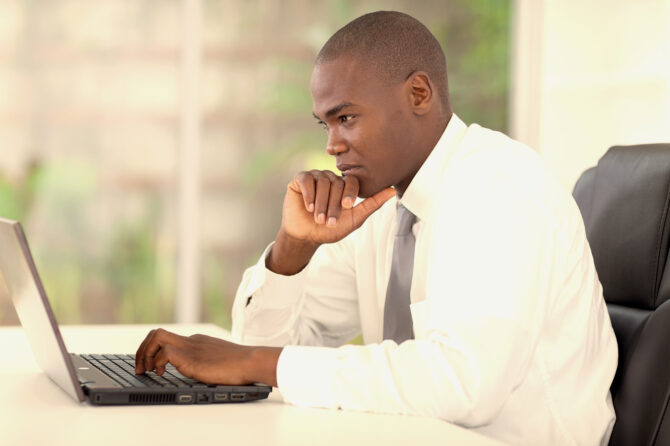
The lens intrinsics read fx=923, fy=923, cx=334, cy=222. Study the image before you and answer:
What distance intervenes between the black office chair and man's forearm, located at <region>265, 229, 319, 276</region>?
0.48m

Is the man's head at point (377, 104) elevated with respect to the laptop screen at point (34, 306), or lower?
elevated

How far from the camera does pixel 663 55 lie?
11.2 feet

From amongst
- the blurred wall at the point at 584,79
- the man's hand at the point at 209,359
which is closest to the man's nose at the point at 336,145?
the man's hand at the point at 209,359

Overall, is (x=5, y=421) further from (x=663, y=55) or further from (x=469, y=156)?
(x=663, y=55)

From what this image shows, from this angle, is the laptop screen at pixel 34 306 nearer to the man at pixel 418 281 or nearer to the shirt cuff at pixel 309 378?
the man at pixel 418 281

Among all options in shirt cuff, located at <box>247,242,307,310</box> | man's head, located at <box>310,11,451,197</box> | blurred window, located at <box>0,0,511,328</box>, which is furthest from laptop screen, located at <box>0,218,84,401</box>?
blurred window, located at <box>0,0,511,328</box>

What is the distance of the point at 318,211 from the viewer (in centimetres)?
147

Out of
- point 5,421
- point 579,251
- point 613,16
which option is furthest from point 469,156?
point 613,16

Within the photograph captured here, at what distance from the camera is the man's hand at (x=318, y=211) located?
1462 mm

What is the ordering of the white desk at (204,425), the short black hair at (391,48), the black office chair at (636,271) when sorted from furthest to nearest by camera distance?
the short black hair at (391,48) < the black office chair at (636,271) < the white desk at (204,425)

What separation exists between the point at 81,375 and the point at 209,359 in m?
0.17

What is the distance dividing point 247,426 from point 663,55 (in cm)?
288

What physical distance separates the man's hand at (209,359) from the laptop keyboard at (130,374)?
1 centimetres

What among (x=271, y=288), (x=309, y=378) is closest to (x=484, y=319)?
(x=309, y=378)
